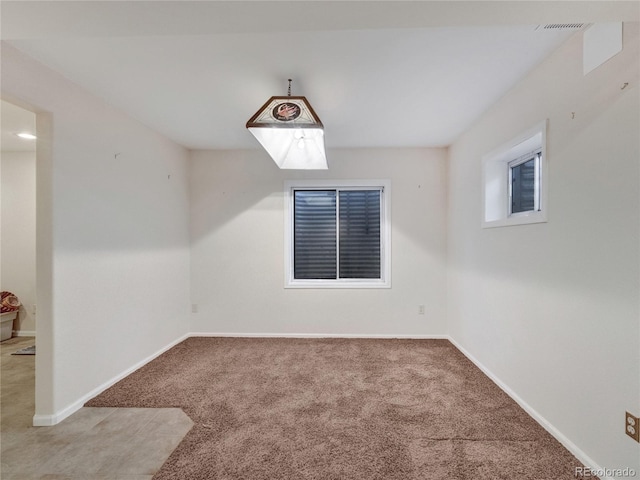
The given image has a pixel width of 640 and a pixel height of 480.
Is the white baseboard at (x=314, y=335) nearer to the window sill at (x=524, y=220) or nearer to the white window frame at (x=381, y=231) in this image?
the white window frame at (x=381, y=231)

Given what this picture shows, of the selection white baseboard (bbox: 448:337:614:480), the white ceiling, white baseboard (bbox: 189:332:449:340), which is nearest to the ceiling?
the white ceiling

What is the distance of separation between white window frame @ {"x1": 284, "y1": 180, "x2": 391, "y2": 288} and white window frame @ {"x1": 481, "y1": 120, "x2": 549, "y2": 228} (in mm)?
1272

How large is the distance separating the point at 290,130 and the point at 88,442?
266cm

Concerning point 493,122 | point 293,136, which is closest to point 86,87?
point 293,136

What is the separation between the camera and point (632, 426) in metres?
1.40

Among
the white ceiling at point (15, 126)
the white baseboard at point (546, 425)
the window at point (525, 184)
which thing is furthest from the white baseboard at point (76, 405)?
the window at point (525, 184)

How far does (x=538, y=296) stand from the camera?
207 centimetres

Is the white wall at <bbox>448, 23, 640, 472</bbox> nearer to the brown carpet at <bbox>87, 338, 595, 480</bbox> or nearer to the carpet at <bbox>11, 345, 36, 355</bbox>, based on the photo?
the brown carpet at <bbox>87, 338, 595, 480</bbox>

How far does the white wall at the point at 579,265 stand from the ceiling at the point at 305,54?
13.9 inches

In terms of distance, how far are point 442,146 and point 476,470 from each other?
345cm

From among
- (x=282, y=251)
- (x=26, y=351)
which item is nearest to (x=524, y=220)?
(x=282, y=251)

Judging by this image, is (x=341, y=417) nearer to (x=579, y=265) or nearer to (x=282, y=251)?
(x=579, y=265)

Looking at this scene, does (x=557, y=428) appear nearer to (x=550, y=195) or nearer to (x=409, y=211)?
(x=550, y=195)

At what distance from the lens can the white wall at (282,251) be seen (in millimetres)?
3865
